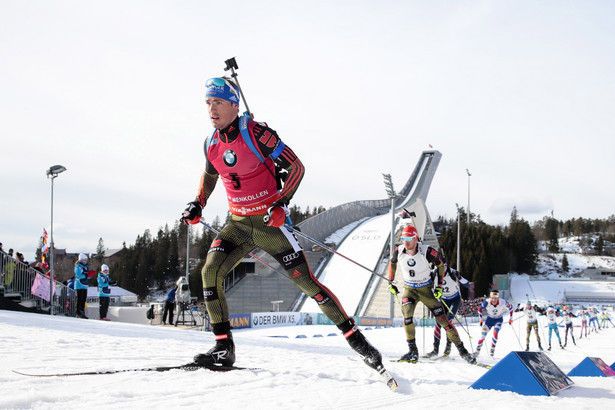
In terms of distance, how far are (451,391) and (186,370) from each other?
2.19 metres

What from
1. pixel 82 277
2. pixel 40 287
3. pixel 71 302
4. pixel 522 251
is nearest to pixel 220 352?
pixel 82 277

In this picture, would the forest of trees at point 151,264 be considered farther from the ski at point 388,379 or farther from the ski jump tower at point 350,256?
the ski at point 388,379

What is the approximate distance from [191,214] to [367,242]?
45.8 metres

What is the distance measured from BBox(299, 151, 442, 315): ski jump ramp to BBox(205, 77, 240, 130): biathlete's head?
28.8 m

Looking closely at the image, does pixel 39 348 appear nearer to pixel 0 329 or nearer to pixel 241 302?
pixel 0 329

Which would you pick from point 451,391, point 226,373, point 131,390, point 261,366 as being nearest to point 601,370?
point 451,391

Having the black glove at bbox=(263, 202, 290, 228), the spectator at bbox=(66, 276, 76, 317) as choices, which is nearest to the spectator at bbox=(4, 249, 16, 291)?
the spectator at bbox=(66, 276, 76, 317)

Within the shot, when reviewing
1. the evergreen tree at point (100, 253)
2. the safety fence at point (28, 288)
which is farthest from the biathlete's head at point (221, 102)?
the evergreen tree at point (100, 253)

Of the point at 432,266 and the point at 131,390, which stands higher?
the point at 432,266

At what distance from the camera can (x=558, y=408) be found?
3400mm

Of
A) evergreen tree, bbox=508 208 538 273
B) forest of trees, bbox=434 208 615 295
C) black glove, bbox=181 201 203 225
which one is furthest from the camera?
evergreen tree, bbox=508 208 538 273

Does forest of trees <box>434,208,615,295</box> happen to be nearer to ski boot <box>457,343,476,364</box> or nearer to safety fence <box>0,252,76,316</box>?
safety fence <box>0,252,76,316</box>

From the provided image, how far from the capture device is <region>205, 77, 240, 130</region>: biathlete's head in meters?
4.55

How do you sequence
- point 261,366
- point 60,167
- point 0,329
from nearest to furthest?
1. point 261,366
2. point 0,329
3. point 60,167
